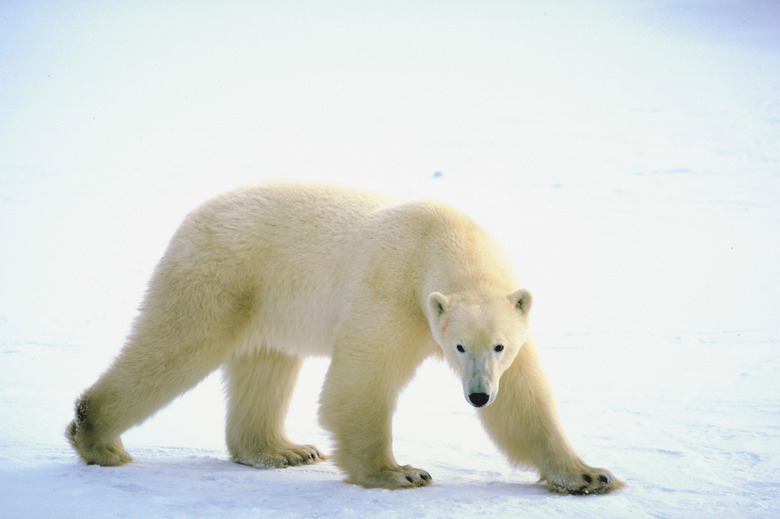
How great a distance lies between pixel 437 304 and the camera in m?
4.07

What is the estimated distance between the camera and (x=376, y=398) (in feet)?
14.1

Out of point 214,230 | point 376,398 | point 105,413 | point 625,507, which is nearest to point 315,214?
point 214,230

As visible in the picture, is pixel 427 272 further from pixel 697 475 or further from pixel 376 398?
pixel 697 475

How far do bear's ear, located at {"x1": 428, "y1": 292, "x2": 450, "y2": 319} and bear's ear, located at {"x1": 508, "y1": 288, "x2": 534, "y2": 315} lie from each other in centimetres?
30

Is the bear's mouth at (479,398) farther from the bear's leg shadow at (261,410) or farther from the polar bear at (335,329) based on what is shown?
the bear's leg shadow at (261,410)

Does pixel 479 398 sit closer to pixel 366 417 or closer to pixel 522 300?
pixel 522 300

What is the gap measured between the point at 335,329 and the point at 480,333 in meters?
0.85

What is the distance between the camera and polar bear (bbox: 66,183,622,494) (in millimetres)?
4227

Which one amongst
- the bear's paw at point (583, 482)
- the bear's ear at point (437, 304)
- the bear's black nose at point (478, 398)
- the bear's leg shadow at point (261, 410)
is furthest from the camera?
the bear's leg shadow at point (261, 410)

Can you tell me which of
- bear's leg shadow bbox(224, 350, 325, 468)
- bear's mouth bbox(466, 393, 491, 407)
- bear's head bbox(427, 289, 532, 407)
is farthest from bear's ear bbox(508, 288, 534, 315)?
bear's leg shadow bbox(224, 350, 325, 468)

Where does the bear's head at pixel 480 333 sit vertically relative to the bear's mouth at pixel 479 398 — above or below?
above

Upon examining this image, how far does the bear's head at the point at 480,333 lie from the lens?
12.8 feet

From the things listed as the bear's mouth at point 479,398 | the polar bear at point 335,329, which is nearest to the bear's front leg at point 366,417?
the polar bear at point 335,329

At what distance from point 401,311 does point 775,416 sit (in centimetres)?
296
